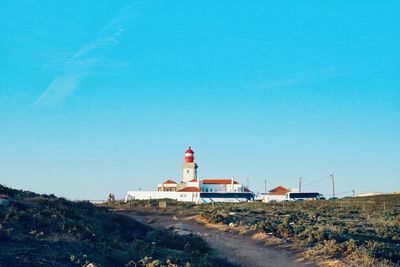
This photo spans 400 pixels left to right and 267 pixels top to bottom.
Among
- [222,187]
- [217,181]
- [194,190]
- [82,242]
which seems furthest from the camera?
[217,181]

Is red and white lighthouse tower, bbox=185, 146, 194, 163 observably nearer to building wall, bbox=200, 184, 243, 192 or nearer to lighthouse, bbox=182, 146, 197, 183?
lighthouse, bbox=182, 146, 197, 183

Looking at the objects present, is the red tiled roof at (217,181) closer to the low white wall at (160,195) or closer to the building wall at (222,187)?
the building wall at (222,187)

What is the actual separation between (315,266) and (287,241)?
4357 millimetres

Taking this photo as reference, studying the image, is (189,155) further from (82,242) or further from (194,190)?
(82,242)

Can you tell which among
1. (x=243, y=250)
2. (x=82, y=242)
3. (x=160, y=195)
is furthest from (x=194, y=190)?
(x=82, y=242)

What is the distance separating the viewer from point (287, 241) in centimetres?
2592

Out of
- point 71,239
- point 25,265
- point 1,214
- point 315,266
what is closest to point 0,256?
point 25,265

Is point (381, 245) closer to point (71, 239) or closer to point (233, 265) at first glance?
point (233, 265)

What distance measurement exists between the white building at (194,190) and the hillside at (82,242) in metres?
65.2

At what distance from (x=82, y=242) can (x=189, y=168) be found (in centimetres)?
9212

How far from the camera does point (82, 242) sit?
62.3 ft

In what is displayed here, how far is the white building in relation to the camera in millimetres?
93500

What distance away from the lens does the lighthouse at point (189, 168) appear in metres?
110

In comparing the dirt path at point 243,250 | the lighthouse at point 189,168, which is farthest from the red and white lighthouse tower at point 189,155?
the dirt path at point 243,250
